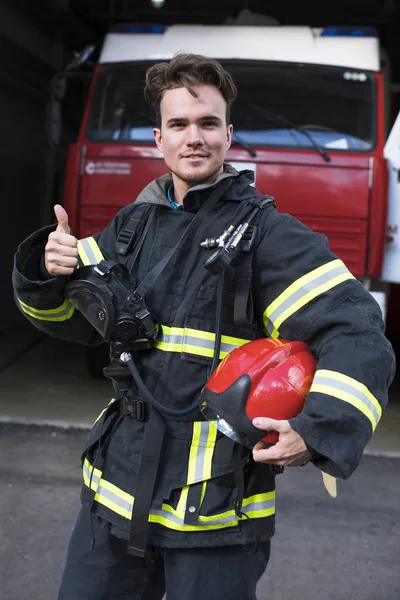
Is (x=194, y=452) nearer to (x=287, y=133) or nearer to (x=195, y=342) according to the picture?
(x=195, y=342)

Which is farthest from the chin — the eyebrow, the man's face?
the eyebrow

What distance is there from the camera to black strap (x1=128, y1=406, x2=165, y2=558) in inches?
73.0

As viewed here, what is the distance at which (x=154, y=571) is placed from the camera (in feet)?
6.75

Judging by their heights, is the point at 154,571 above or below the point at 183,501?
below

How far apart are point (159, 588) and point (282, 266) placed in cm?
89

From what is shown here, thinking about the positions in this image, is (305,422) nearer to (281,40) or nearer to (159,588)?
(159,588)

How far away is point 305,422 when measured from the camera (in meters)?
1.64

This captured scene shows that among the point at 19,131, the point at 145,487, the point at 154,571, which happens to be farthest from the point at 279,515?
the point at 19,131

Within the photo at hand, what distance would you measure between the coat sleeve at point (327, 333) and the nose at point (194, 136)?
0.80ft

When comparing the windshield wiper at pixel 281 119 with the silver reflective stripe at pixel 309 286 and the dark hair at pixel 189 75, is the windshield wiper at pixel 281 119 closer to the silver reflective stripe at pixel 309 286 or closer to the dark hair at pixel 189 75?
the dark hair at pixel 189 75

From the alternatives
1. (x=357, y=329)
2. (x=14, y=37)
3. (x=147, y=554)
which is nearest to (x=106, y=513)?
(x=147, y=554)

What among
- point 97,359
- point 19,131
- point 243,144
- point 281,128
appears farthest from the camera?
point 19,131

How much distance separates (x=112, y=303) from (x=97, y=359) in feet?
15.3

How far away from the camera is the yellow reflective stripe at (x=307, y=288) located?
1820mm
